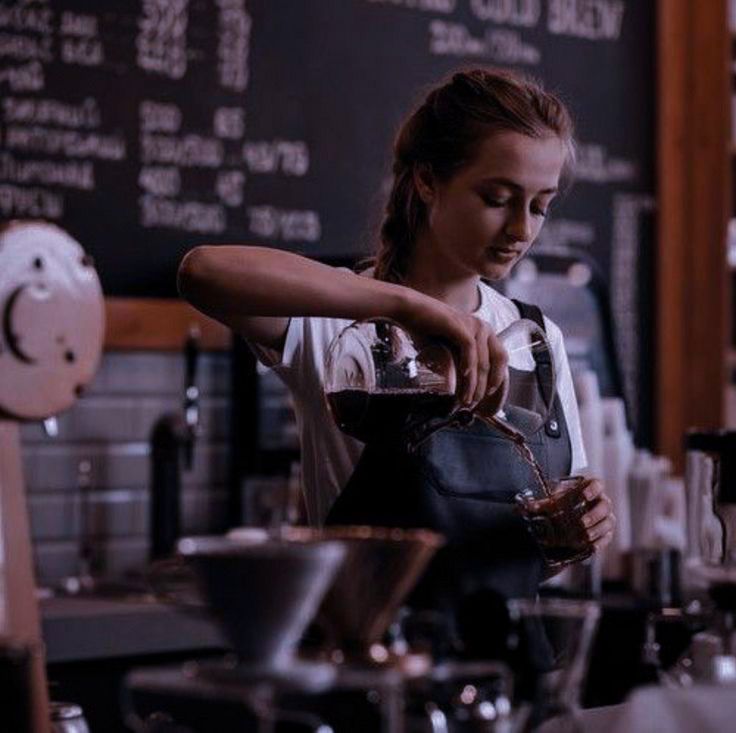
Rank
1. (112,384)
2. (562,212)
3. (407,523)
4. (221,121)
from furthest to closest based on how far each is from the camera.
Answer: (562,212), (221,121), (112,384), (407,523)

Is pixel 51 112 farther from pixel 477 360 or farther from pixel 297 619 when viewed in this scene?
pixel 297 619

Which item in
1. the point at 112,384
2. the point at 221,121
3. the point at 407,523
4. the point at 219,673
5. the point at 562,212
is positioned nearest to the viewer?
the point at 219,673

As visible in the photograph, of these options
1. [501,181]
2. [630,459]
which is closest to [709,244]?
[630,459]

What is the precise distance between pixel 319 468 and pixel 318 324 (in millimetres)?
179

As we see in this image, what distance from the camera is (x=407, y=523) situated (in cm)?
213

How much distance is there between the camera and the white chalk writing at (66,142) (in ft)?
12.0

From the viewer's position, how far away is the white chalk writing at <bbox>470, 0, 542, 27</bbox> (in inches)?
180

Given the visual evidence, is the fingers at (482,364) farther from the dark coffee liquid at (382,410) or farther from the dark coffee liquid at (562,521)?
the dark coffee liquid at (562,521)

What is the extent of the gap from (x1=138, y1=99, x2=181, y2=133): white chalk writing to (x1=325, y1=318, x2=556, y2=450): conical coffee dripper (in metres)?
2.07

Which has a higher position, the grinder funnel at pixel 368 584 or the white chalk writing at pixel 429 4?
the white chalk writing at pixel 429 4

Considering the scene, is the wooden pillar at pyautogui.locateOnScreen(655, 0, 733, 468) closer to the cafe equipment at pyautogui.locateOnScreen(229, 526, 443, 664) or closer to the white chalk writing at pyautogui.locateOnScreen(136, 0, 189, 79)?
the white chalk writing at pyautogui.locateOnScreen(136, 0, 189, 79)

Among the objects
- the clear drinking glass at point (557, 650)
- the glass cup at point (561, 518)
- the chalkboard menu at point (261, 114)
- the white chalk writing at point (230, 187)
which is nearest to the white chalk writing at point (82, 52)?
the chalkboard menu at point (261, 114)

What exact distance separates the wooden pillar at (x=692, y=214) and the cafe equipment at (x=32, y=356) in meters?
3.58

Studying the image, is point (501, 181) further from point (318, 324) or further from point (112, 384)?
point (112, 384)
